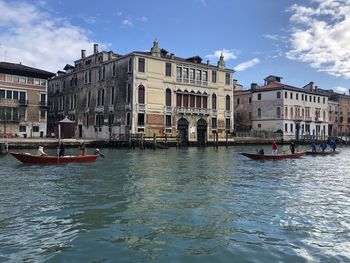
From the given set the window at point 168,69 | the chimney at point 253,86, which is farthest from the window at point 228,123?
the chimney at point 253,86

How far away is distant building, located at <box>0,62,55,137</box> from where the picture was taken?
4506cm

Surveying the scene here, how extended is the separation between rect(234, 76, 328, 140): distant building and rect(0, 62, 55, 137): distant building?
34638 mm

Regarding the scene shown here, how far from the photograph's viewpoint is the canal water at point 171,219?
765 centimetres

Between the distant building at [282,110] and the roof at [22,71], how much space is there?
34638 mm

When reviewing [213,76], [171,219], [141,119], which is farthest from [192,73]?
[171,219]

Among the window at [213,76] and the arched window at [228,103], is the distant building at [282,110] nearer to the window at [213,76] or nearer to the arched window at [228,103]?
the arched window at [228,103]

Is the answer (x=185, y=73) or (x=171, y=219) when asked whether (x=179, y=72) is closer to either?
(x=185, y=73)

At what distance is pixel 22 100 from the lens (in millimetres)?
46531

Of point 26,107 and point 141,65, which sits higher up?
point 141,65

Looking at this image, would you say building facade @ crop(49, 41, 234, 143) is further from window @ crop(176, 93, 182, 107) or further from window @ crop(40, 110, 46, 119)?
window @ crop(40, 110, 46, 119)

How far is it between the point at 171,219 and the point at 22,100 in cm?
4118

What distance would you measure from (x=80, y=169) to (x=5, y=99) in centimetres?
2862

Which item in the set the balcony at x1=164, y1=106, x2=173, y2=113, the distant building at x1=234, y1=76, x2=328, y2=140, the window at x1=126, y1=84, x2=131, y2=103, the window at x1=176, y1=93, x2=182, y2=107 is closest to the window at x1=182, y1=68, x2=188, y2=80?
the window at x1=176, y1=93, x2=182, y2=107

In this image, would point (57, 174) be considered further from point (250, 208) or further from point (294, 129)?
point (294, 129)
